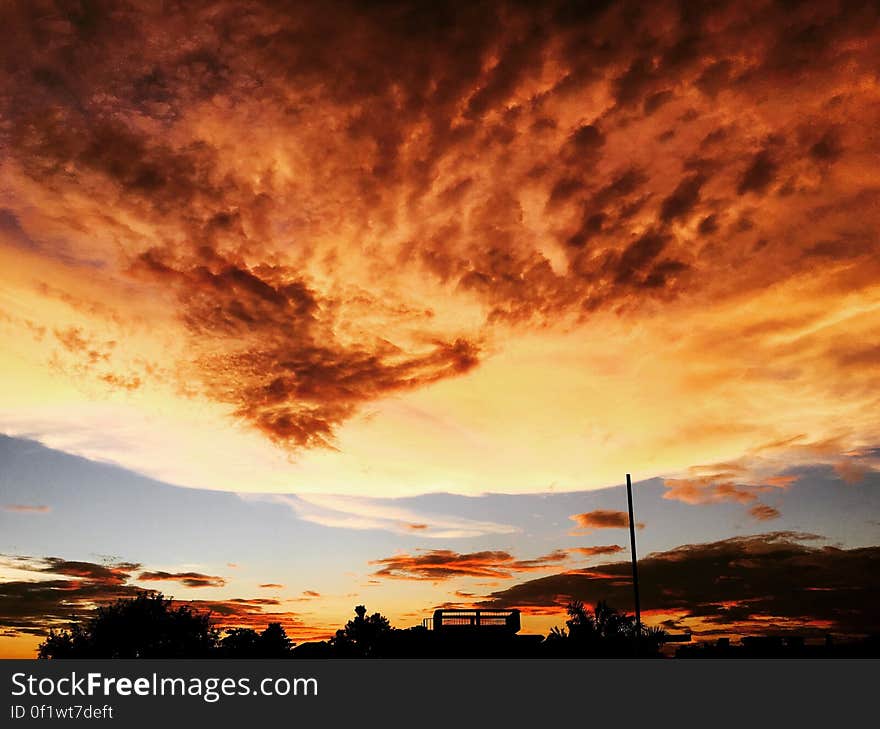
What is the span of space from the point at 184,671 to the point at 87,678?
5735 mm

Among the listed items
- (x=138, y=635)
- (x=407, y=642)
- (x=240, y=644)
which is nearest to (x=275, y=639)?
(x=240, y=644)

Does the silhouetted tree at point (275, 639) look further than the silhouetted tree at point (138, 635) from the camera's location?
Yes

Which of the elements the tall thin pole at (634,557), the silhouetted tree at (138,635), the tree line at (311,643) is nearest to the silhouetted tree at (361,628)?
the tree line at (311,643)

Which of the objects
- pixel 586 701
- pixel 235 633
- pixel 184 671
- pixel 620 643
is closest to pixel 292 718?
pixel 184 671

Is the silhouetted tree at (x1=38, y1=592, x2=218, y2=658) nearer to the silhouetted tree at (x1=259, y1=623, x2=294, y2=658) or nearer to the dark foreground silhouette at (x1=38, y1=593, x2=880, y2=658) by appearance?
the dark foreground silhouette at (x1=38, y1=593, x2=880, y2=658)

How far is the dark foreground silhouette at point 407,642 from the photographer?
1303 inches

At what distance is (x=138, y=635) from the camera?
64438mm

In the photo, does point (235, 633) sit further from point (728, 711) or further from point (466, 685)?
→ point (728, 711)

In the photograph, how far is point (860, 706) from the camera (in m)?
30.2

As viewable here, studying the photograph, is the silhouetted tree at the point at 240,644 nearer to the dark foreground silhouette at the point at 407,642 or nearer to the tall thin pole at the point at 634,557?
the dark foreground silhouette at the point at 407,642

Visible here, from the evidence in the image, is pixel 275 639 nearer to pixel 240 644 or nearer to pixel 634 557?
pixel 240 644

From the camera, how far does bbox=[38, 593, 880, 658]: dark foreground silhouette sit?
33094 mm

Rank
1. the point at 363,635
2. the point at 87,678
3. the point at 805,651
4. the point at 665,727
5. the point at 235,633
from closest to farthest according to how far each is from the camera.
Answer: the point at 665,727 < the point at 805,651 < the point at 87,678 < the point at 235,633 < the point at 363,635

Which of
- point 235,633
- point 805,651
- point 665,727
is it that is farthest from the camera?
point 235,633
